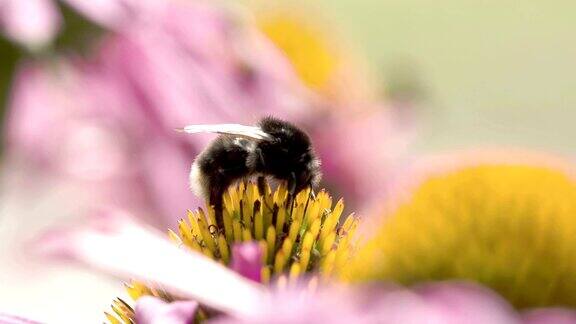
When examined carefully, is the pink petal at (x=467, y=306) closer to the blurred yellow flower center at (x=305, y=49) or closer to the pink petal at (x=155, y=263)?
the pink petal at (x=155, y=263)

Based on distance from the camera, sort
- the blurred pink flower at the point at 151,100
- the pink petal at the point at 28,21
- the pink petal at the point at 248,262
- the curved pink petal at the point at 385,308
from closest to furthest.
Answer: the curved pink petal at the point at 385,308
the pink petal at the point at 248,262
the pink petal at the point at 28,21
the blurred pink flower at the point at 151,100

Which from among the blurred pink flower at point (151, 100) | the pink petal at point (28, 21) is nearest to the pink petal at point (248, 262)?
the pink petal at point (28, 21)

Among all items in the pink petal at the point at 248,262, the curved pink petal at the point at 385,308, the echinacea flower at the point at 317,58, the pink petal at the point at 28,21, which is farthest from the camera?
the echinacea flower at the point at 317,58

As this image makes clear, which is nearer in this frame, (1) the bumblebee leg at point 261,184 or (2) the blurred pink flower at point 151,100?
(1) the bumblebee leg at point 261,184

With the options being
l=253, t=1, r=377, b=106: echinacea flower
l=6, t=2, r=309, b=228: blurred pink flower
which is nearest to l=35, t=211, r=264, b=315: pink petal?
l=6, t=2, r=309, b=228: blurred pink flower

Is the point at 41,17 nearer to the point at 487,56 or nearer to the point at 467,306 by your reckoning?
the point at 467,306

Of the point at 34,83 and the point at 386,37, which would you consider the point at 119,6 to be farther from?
the point at 386,37

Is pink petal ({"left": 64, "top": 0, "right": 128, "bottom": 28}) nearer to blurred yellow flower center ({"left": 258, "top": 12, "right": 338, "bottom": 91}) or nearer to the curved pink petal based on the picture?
blurred yellow flower center ({"left": 258, "top": 12, "right": 338, "bottom": 91})

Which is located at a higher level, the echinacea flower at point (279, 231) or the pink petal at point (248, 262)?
the echinacea flower at point (279, 231)

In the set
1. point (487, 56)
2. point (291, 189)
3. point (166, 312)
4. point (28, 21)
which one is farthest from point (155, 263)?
point (487, 56)
